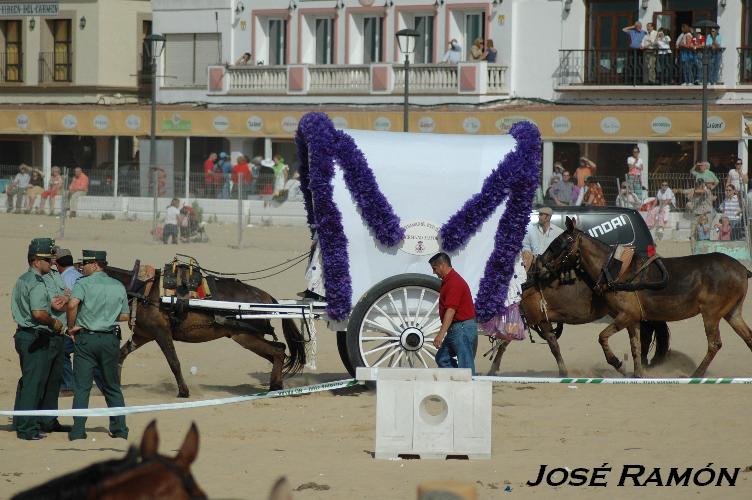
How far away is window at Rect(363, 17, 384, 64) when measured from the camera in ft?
138

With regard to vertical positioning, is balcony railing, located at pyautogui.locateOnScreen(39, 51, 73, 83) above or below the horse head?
above

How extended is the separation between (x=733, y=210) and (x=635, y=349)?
11.2 m

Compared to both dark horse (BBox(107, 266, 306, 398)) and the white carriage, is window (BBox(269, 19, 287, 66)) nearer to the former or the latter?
dark horse (BBox(107, 266, 306, 398))

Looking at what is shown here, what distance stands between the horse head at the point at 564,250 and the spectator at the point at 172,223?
16493 mm

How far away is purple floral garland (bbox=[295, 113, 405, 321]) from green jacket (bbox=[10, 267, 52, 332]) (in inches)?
116

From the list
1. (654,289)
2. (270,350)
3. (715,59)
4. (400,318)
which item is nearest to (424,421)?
(400,318)

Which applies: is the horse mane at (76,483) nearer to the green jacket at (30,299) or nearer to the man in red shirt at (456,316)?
the green jacket at (30,299)

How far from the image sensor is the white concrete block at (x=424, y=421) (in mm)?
10797

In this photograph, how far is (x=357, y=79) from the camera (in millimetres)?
41156

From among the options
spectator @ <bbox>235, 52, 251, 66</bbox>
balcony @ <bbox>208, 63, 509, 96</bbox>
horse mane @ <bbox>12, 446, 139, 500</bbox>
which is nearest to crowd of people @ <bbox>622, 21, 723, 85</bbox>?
balcony @ <bbox>208, 63, 509, 96</bbox>

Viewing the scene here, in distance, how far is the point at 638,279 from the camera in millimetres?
14805

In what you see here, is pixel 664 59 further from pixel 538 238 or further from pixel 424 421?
pixel 424 421

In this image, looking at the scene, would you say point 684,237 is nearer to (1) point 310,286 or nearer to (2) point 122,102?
(1) point 310,286

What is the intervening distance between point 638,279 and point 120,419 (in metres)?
6.23
